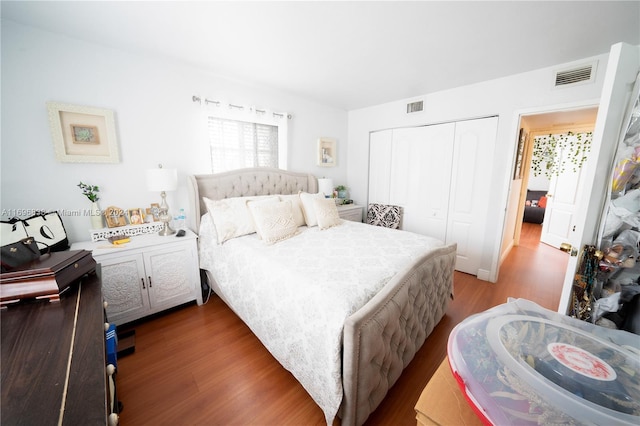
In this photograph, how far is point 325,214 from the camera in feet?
8.87

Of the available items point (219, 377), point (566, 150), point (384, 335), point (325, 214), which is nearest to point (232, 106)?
point (325, 214)

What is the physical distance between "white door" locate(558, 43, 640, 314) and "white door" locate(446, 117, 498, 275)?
185 centimetres

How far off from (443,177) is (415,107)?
1117 millimetres

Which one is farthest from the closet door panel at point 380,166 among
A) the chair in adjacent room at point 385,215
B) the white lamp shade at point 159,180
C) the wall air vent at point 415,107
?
the white lamp shade at point 159,180

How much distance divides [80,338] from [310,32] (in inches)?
90.6

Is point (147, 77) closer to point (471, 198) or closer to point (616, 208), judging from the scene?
point (616, 208)

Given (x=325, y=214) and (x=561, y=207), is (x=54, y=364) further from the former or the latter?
(x=561, y=207)

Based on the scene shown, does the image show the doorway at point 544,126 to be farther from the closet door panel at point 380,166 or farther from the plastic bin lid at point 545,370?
the plastic bin lid at point 545,370

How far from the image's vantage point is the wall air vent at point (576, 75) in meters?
2.18

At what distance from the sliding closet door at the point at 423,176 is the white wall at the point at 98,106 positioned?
227 cm

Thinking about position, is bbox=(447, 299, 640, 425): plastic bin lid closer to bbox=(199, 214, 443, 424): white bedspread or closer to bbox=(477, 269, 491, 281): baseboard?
bbox=(199, 214, 443, 424): white bedspread

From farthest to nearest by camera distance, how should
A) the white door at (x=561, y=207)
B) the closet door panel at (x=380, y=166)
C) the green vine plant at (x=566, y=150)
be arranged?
the white door at (x=561, y=207) → the green vine plant at (x=566, y=150) → the closet door panel at (x=380, y=166)

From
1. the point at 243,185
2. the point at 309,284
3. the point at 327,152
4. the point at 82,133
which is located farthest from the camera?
the point at 327,152

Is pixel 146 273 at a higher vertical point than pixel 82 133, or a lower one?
lower
